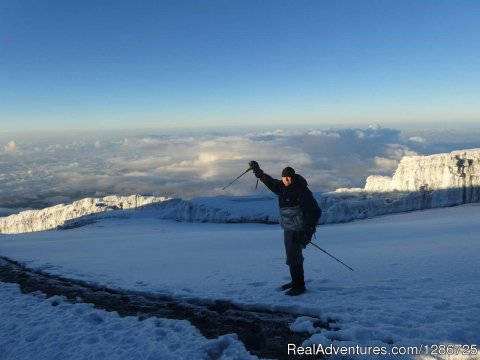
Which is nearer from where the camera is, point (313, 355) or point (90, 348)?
point (313, 355)

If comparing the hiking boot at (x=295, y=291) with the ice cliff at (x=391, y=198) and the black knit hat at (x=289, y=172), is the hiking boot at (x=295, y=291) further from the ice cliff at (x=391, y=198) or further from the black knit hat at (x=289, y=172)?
the ice cliff at (x=391, y=198)

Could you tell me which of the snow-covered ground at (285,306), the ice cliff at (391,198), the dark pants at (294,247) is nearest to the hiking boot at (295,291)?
the snow-covered ground at (285,306)

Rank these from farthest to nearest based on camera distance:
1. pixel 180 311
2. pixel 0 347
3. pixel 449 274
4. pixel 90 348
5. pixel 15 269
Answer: pixel 15 269
pixel 449 274
pixel 180 311
pixel 0 347
pixel 90 348

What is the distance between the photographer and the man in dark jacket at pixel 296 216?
8734 mm

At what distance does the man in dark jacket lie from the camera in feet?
28.7

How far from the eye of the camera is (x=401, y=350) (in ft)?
18.8

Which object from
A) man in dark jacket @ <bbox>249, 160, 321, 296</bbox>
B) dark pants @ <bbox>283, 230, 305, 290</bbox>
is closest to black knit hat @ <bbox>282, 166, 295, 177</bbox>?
man in dark jacket @ <bbox>249, 160, 321, 296</bbox>

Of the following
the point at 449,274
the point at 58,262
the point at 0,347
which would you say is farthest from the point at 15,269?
the point at 449,274

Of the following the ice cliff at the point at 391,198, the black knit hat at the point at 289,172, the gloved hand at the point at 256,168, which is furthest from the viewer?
the ice cliff at the point at 391,198

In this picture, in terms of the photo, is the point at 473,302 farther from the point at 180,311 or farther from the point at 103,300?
the point at 103,300

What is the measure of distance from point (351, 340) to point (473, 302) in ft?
9.48

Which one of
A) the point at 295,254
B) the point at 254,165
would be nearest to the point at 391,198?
the point at 254,165

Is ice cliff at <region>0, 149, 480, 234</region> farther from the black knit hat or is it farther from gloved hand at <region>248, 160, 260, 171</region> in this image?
the black knit hat

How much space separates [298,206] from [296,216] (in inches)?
9.7
